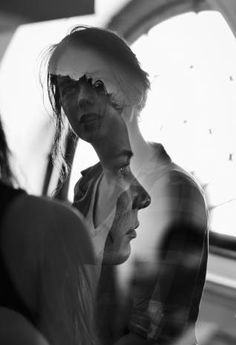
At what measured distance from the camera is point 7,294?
779mm

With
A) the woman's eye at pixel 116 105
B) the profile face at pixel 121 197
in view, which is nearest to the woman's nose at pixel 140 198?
the profile face at pixel 121 197

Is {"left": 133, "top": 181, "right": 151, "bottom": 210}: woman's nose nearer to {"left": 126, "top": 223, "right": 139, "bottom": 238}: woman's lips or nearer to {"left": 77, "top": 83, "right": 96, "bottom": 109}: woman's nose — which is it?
{"left": 126, "top": 223, "right": 139, "bottom": 238}: woman's lips

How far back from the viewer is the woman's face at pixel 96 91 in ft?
2.52

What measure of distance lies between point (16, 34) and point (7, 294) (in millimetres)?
407

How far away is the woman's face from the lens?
2.52 ft

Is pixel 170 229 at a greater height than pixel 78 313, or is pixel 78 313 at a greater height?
pixel 170 229

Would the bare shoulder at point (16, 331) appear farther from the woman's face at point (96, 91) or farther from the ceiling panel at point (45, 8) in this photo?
the ceiling panel at point (45, 8)

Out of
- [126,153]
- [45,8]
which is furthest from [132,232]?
[45,8]

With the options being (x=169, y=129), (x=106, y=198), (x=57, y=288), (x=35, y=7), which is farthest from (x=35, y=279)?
(x=35, y=7)

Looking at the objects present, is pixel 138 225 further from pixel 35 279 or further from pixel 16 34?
pixel 16 34

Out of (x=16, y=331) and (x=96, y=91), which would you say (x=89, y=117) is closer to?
(x=96, y=91)

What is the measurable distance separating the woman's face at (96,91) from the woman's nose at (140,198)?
0.09 meters

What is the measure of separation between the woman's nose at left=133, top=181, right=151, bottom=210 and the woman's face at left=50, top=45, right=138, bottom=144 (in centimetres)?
9

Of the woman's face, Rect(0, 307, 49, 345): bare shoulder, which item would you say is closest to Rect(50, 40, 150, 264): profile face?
the woman's face
